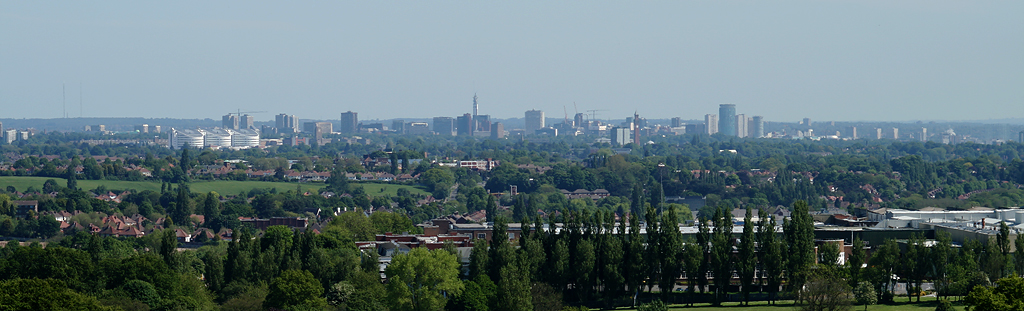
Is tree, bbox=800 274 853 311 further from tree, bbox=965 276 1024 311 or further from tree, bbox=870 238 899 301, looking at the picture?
tree, bbox=965 276 1024 311

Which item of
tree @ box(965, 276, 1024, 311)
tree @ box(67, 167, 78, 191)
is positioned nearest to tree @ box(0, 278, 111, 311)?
tree @ box(965, 276, 1024, 311)

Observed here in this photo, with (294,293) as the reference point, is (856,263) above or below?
above

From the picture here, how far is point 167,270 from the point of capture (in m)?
51.6

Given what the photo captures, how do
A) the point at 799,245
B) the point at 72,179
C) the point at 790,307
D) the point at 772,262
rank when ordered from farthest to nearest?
the point at 72,179 → the point at 799,245 → the point at 772,262 → the point at 790,307

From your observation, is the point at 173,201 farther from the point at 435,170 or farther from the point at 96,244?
the point at 96,244

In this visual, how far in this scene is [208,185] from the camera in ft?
484

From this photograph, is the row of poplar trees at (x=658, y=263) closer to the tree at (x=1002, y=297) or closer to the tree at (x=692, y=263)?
the tree at (x=692, y=263)

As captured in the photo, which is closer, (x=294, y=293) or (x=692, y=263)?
(x=294, y=293)

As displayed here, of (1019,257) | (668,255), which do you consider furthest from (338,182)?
(1019,257)

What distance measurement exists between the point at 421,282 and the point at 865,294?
1668 centimetres

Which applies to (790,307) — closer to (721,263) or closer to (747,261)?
(747,261)

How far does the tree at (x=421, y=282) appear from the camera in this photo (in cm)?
4925

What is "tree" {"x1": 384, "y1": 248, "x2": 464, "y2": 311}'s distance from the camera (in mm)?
49250

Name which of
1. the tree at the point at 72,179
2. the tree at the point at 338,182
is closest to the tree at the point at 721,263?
the tree at the point at 72,179
